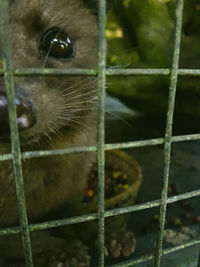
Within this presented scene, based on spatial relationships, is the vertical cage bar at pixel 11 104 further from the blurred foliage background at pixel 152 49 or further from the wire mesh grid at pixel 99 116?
the blurred foliage background at pixel 152 49

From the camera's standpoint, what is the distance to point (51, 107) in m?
1.13

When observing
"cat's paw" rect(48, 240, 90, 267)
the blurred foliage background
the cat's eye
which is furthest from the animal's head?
the blurred foliage background

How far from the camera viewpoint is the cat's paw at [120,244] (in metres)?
1.51

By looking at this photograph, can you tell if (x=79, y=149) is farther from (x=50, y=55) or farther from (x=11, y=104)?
(x=50, y=55)

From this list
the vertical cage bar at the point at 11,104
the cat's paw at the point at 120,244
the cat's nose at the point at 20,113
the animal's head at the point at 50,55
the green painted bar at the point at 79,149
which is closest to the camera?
the vertical cage bar at the point at 11,104

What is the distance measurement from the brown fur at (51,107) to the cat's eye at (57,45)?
28 mm

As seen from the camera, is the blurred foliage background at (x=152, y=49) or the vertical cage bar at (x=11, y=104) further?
the blurred foliage background at (x=152, y=49)

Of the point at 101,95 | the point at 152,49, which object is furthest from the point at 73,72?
the point at 152,49

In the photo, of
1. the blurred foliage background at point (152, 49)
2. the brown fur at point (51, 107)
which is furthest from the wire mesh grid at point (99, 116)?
the blurred foliage background at point (152, 49)

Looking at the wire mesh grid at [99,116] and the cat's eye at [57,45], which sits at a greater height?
the cat's eye at [57,45]

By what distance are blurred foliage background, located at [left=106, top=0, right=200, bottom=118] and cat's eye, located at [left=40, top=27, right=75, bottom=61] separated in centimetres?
117

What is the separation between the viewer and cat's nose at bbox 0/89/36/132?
760 mm

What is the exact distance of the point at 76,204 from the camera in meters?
1.92

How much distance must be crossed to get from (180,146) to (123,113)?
3.15 feet
